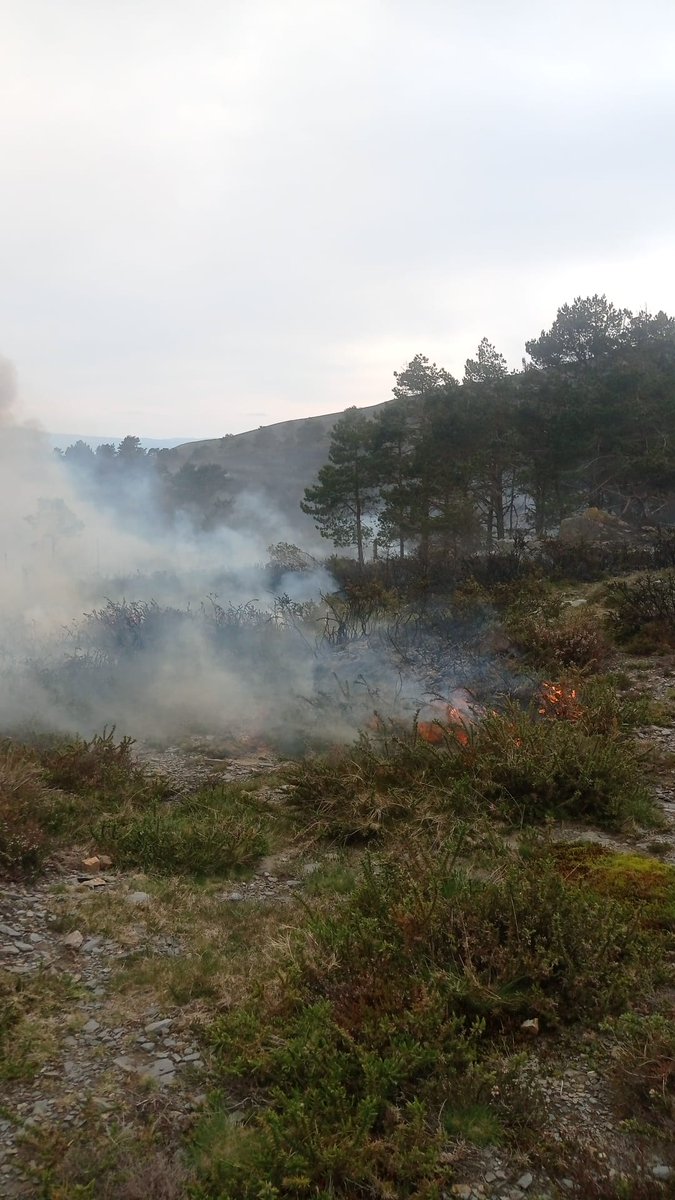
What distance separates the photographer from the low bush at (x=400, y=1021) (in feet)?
8.63

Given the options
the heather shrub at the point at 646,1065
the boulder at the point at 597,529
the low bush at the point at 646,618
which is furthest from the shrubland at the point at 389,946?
the boulder at the point at 597,529

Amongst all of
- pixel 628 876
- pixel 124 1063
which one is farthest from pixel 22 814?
pixel 628 876

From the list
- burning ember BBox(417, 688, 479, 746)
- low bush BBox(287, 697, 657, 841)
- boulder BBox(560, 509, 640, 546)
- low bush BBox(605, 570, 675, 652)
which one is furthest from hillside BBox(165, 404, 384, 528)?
low bush BBox(287, 697, 657, 841)

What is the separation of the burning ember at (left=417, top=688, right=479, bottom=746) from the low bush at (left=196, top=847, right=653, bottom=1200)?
312cm

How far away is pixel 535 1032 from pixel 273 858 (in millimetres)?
3253

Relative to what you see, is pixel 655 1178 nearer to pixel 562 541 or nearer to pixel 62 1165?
pixel 62 1165

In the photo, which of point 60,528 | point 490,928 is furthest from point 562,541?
point 490,928

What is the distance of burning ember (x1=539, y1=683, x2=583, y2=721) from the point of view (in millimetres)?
7770

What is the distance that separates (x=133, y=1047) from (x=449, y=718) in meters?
4.92

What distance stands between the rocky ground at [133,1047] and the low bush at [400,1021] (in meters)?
0.17

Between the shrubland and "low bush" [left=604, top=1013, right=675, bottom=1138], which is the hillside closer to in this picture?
the shrubland

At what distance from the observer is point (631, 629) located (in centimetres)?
1170

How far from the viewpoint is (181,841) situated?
19.8ft

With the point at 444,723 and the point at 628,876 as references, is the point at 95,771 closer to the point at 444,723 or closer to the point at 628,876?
the point at 444,723
